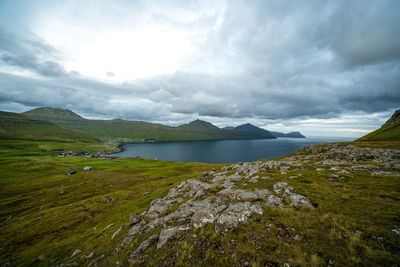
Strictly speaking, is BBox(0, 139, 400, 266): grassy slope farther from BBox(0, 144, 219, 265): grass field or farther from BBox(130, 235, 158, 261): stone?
BBox(130, 235, 158, 261): stone

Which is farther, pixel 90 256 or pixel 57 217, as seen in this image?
pixel 57 217

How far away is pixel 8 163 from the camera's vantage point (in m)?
86.8

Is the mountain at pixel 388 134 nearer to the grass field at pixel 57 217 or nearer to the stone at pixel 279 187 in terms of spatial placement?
the stone at pixel 279 187

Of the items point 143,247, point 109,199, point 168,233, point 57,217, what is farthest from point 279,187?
point 57,217

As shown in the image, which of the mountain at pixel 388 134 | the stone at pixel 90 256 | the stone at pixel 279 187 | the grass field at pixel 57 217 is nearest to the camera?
the stone at pixel 90 256

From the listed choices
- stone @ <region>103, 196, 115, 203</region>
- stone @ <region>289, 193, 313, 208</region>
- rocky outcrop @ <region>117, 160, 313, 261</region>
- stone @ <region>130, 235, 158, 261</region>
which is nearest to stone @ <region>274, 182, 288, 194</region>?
rocky outcrop @ <region>117, 160, 313, 261</region>

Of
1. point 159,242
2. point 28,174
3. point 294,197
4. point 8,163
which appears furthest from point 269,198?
point 8,163

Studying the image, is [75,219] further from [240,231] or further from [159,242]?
[240,231]

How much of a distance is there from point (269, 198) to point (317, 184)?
759 cm

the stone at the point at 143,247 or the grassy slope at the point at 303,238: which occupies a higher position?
the grassy slope at the point at 303,238

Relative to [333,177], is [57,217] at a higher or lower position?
lower

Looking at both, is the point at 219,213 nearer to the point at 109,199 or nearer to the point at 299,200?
the point at 299,200

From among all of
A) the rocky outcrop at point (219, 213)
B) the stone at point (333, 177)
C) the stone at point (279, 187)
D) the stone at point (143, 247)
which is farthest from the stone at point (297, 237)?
the stone at point (333, 177)

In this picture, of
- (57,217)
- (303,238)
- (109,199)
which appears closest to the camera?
(303,238)
